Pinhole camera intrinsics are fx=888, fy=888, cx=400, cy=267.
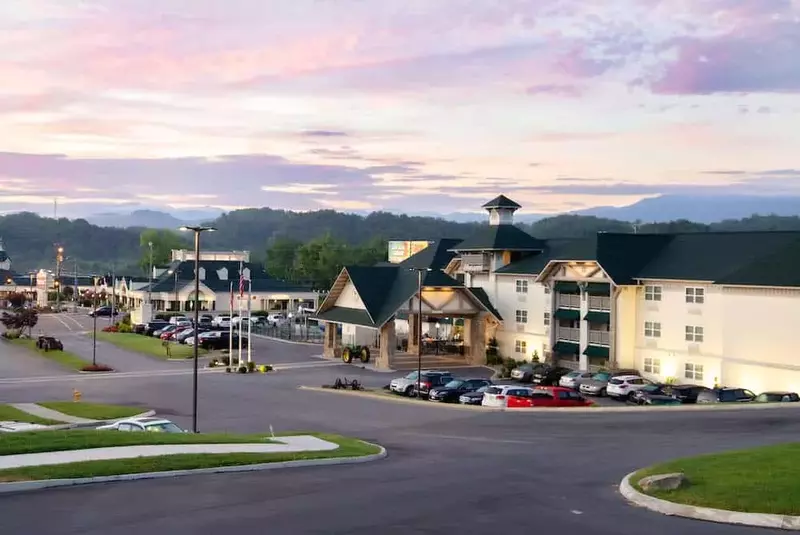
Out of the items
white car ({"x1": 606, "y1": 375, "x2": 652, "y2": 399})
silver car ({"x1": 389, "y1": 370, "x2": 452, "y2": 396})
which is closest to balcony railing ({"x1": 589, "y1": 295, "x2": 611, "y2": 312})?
white car ({"x1": 606, "y1": 375, "x2": 652, "y2": 399})

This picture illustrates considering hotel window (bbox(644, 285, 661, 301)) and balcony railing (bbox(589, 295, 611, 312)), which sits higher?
hotel window (bbox(644, 285, 661, 301))

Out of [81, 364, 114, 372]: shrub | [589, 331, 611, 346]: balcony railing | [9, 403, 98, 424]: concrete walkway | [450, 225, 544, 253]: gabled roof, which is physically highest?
[450, 225, 544, 253]: gabled roof

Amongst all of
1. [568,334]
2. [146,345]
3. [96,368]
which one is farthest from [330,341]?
[568,334]

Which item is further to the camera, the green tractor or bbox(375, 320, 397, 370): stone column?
the green tractor

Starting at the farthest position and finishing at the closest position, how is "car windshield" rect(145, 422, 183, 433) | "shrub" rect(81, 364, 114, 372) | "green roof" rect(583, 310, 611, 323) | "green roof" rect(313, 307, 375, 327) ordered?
"green roof" rect(313, 307, 375, 327) → "shrub" rect(81, 364, 114, 372) → "green roof" rect(583, 310, 611, 323) → "car windshield" rect(145, 422, 183, 433)

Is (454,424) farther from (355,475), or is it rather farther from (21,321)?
(21,321)

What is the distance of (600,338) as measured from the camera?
56.7 meters

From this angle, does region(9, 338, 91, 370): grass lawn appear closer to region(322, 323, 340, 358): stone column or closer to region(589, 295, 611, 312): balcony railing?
region(322, 323, 340, 358): stone column

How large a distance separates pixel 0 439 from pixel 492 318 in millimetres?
46436

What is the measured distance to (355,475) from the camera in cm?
2073

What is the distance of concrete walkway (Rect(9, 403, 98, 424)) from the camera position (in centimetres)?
3565

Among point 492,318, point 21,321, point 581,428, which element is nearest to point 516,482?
point 581,428

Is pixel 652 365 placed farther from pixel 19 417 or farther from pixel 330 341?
pixel 19 417

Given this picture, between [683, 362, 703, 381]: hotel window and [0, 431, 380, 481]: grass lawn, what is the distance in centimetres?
2995
